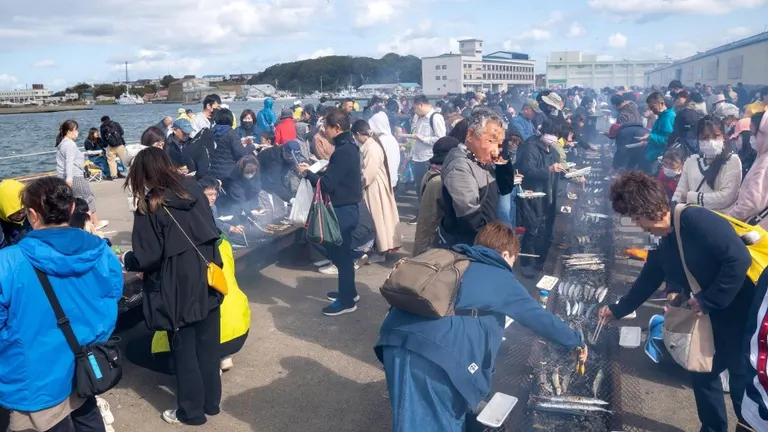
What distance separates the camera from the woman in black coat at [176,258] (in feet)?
11.4

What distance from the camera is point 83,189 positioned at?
8.22m

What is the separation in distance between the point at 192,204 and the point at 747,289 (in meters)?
3.24

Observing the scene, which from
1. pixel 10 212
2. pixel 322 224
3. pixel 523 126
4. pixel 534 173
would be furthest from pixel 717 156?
pixel 10 212

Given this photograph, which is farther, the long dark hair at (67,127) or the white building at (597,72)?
the white building at (597,72)

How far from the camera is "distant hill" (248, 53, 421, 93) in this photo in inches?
2788

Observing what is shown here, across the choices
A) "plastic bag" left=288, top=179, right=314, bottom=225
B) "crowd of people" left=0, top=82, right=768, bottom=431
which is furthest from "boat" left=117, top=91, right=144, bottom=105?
"plastic bag" left=288, top=179, right=314, bottom=225

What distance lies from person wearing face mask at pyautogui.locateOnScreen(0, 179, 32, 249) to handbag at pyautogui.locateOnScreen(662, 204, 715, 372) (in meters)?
4.13

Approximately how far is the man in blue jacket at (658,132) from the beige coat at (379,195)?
442cm

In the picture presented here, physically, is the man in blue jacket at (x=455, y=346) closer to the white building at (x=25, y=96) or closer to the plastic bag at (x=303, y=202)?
the plastic bag at (x=303, y=202)

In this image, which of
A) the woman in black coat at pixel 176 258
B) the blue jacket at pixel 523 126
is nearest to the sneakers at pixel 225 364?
the woman in black coat at pixel 176 258

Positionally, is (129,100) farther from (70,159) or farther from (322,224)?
(322,224)

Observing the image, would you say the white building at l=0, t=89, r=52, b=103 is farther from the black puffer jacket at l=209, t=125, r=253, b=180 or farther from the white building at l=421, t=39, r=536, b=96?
the black puffer jacket at l=209, t=125, r=253, b=180

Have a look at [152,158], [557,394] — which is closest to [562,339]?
[557,394]

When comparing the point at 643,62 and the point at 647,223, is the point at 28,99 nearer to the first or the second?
the point at 643,62
